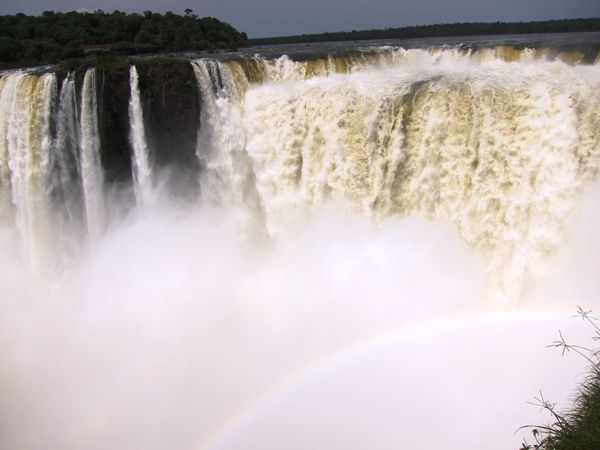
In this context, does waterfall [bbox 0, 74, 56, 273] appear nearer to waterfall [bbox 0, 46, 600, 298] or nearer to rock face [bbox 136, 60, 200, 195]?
waterfall [bbox 0, 46, 600, 298]

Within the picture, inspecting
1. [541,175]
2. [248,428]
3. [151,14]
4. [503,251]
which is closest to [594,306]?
[503,251]

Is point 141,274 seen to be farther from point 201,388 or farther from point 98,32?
point 98,32

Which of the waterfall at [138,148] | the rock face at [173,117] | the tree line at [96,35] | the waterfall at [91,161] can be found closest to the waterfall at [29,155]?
the waterfall at [91,161]

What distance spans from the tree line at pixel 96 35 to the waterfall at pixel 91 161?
1025 centimetres

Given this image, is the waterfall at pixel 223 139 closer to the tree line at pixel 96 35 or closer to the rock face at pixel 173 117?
the rock face at pixel 173 117

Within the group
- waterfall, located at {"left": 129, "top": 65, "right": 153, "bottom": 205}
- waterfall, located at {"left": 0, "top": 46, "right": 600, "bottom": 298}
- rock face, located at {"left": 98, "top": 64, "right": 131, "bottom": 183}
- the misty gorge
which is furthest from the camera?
waterfall, located at {"left": 129, "top": 65, "right": 153, "bottom": 205}

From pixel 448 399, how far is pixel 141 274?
6521 mm

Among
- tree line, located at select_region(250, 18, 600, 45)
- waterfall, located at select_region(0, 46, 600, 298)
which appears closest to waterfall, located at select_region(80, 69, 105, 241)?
waterfall, located at select_region(0, 46, 600, 298)

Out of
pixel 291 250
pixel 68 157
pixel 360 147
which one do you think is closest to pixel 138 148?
pixel 68 157

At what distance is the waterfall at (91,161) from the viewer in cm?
1053

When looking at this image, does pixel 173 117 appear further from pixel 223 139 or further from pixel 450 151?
pixel 450 151

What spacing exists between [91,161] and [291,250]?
4.61 metres

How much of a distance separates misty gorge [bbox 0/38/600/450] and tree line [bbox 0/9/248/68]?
10492 millimetres

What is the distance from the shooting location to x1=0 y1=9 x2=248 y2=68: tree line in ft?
65.1
